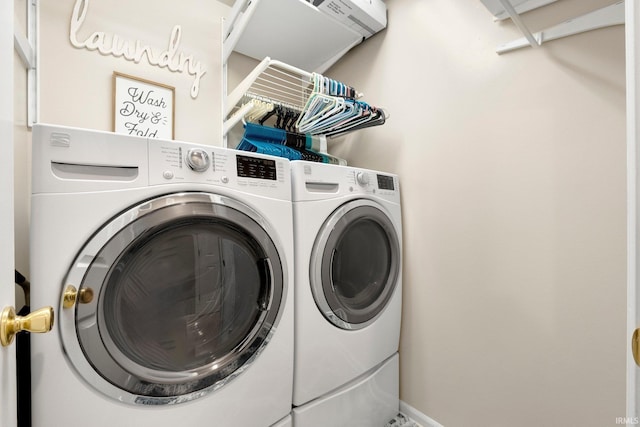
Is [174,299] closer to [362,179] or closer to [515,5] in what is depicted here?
[362,179]

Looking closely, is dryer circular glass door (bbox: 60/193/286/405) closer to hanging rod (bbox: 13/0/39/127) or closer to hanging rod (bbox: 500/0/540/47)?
hanging rod (bbox: 13/0/39/127)

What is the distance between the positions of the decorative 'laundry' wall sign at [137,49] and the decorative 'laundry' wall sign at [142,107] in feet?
0.35

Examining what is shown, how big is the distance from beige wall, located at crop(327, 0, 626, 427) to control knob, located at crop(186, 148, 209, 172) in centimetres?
102

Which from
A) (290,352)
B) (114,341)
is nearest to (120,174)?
(114,341)

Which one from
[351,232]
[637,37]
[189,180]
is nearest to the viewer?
[637,37]

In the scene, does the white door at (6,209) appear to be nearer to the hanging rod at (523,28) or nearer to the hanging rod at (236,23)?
the hanging rod at (236,23)

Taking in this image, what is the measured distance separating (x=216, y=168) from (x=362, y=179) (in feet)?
2.08

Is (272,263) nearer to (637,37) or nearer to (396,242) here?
(396,242)

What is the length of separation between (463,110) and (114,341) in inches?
58.9

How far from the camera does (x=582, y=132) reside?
0.94 meters

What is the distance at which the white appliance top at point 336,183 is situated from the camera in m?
1.01

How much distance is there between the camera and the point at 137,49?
1.28 m

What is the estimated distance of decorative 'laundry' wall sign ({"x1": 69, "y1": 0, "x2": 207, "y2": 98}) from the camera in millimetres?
1151

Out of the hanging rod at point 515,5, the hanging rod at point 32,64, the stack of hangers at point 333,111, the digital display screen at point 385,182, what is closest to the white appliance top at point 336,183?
the digital display screen at point 385,182
